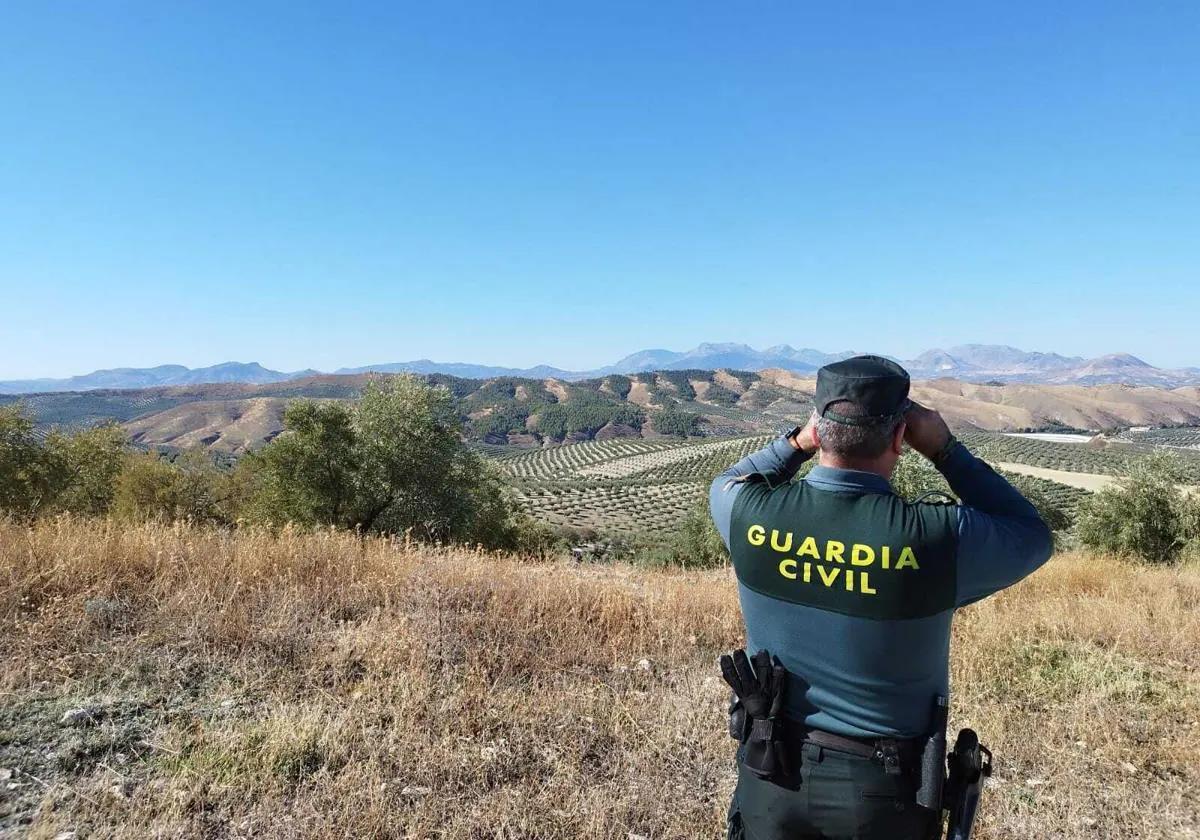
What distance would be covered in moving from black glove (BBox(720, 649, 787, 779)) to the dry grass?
1695 mm

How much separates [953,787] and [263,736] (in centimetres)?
391

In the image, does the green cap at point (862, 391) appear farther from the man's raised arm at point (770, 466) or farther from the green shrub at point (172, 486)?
the green shrub at point (172, 486)

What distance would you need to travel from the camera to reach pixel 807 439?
2562mm

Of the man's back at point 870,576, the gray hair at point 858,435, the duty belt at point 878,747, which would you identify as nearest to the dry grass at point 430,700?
the duty belt at point 878,747

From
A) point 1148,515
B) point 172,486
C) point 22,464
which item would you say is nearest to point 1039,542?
point 1148,515

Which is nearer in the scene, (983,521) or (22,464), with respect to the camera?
(983,521)

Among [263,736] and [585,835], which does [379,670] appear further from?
[585,835]

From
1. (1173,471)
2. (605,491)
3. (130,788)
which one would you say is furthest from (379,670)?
(605,491)

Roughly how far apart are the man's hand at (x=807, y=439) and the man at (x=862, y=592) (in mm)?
233

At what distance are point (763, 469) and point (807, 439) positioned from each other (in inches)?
9.0

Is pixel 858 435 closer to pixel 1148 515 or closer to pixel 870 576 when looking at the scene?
pixel 870 576

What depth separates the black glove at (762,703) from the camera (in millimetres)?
2143

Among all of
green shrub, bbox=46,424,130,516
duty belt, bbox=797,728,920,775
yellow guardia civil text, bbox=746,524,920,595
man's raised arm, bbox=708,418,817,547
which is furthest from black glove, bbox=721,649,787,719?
green shrub, bbox=46,424,130,516

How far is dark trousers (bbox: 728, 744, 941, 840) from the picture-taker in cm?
204
